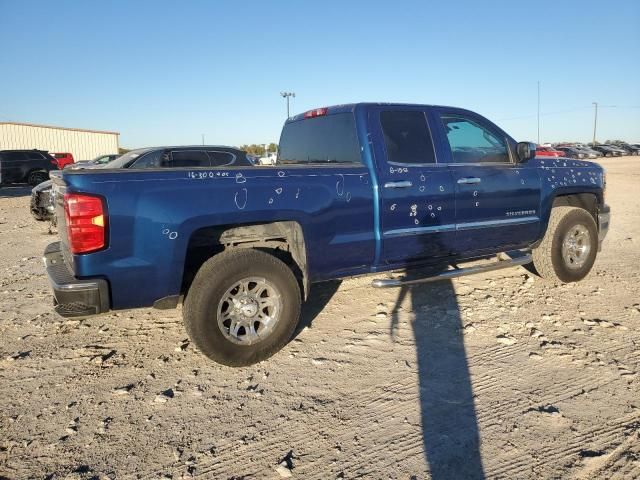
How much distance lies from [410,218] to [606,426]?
2.09 meters

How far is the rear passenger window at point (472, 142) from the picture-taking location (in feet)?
15.2

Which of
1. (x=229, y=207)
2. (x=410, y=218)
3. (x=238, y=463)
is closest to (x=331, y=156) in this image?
(x=410, y=218)

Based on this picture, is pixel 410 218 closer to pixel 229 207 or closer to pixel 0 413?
pixel 229 207

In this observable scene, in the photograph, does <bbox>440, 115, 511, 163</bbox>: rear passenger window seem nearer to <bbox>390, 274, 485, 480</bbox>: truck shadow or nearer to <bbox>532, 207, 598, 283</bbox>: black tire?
<bbox>532, 207, 598, 283</bbox>: black tire

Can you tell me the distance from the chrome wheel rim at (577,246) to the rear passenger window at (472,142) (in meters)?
1.30

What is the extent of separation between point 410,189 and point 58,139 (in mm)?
49743

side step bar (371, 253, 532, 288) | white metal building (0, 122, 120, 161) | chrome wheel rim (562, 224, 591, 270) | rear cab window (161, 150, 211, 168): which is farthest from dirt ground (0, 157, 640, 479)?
white metal building (0, 122, 120, 161)

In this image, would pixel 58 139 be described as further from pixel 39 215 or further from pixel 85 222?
pixel 85 222

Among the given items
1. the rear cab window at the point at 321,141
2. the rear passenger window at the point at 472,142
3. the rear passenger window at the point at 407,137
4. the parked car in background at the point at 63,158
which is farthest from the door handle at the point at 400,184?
the parked car in background at the point at 63,158

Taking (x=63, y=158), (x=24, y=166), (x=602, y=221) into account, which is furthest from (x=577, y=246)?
(x=63, y=158)

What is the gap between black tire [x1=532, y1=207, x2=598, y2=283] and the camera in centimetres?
526

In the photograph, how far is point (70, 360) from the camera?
3.70 meters

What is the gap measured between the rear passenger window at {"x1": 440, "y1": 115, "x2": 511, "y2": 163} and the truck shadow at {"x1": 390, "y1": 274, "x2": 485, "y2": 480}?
148cm

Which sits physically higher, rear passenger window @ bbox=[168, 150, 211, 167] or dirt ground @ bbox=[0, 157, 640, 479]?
rear passenger window @ bbox=[168, 150, 211, 167]
